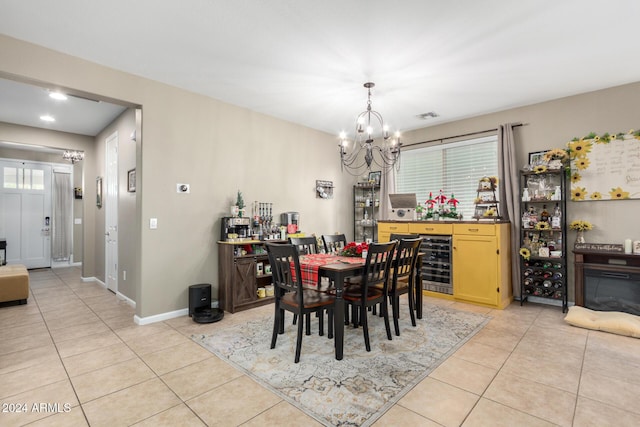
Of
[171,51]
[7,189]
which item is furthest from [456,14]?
[7,189]

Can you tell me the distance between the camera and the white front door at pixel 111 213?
5047 millimetres

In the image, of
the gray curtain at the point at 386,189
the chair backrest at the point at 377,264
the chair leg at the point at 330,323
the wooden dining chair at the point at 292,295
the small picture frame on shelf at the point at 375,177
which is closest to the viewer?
the wooden dining chair at the point at 292,295

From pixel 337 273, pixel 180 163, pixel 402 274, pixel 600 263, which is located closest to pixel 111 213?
pixel 180 163

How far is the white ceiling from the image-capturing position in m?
2.38

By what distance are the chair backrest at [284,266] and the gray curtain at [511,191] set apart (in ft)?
11.3

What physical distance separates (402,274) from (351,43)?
2.38m

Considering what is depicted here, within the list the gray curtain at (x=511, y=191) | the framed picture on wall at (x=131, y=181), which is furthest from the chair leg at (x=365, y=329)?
the framed picture on wall at (x=131, y=181)

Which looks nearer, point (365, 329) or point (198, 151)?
point (365, 329)

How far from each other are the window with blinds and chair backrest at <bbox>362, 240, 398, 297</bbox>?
9.38ft

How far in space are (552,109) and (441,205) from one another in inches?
77.9

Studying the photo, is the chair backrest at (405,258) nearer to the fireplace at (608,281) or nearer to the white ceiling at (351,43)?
the white ceiling at (351,43)

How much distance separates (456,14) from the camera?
7.98 feet

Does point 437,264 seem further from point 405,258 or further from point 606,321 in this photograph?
point 606,321

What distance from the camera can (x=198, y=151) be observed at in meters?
4.05
